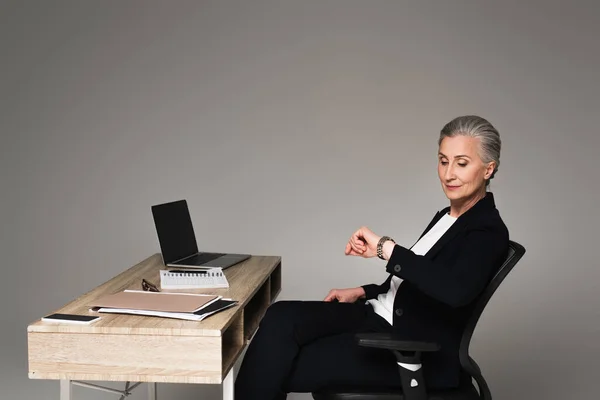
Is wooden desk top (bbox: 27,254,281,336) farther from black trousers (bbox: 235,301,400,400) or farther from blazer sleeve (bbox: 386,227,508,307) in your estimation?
blazer sleeve (bbox: 386,227,508,307)

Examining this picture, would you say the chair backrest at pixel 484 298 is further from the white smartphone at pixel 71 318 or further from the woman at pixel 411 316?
the white smartphone at pixel 71 318

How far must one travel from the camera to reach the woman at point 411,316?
2672 millimetres

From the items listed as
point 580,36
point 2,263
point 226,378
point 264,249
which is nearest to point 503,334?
point 264,249

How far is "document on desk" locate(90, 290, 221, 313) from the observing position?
269 cm

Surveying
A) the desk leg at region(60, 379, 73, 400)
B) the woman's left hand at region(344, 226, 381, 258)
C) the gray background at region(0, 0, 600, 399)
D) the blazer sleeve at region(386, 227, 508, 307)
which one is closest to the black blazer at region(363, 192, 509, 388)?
the blazer sleeve at region(386, 227, 508, 307)

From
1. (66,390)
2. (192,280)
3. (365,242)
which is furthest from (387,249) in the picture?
(66,390)

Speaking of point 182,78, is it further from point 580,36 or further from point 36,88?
point 580,36

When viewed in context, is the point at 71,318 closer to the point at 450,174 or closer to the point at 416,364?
the point at 416,364

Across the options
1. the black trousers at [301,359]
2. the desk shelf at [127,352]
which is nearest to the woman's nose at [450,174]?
the black trousers at [301,359]

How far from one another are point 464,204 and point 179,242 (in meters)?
1.45

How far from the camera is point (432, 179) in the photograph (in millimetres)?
6387

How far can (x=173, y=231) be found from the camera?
377 centimetres

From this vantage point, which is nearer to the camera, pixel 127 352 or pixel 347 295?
pixel 127 352

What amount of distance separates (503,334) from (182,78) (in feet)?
10.3
